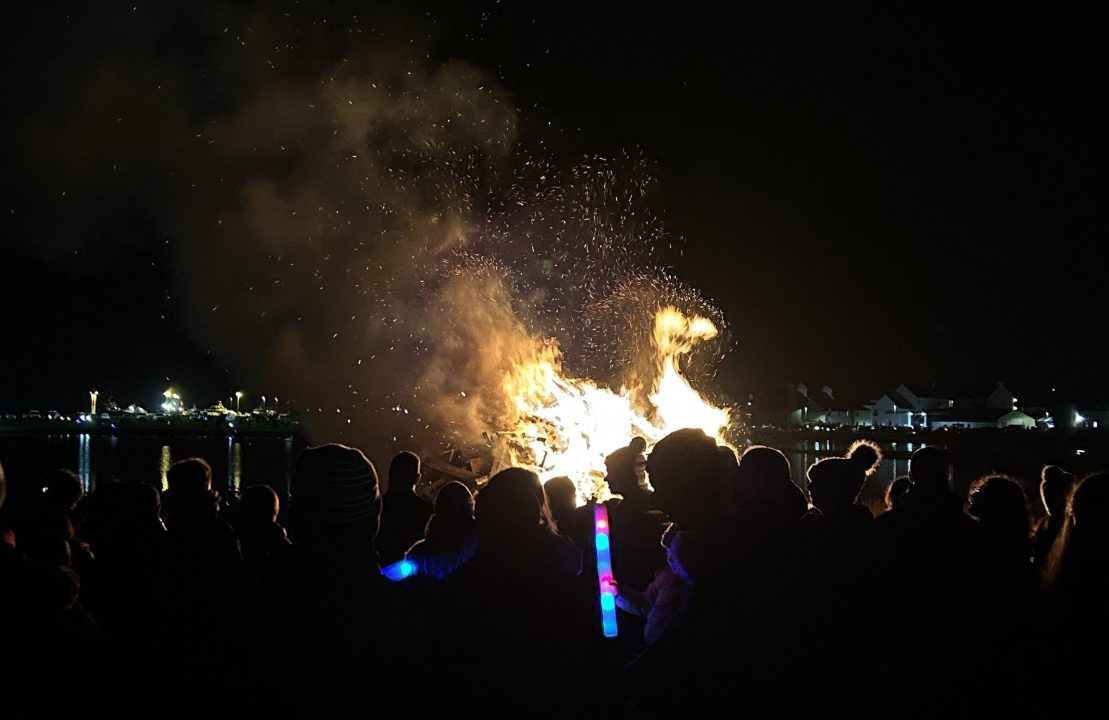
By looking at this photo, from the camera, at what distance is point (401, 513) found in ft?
20.9

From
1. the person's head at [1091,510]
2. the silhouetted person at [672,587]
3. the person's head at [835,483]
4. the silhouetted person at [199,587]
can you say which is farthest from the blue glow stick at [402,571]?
the person's head at [1091,510]

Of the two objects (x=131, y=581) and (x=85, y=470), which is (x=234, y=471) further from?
(x=131, y=581)

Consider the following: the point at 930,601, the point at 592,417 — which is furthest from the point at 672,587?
the point at 592,417

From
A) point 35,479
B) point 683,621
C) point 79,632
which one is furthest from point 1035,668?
point 35,479

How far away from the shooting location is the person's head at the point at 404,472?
641cm

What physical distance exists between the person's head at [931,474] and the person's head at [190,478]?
3.84m

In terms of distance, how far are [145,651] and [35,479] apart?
4254 cm

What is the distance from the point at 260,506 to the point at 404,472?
1733 millimetres

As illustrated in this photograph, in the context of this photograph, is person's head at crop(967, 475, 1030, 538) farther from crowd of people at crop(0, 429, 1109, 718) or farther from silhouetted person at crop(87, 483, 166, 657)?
silhouetted person at crop(87, 483, 166, 657)

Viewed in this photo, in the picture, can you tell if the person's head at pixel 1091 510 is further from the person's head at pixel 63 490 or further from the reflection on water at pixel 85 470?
the reflection on water at pixel 85 470

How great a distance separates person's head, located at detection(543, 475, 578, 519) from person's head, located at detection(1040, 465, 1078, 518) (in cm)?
345

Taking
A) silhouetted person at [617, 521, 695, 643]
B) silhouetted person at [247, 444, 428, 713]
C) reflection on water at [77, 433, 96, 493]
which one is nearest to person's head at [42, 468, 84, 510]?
silhouetted person at [247, 444, 428, 713]

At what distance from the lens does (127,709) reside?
11.2 feet

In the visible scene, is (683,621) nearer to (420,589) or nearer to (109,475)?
(420,589)
